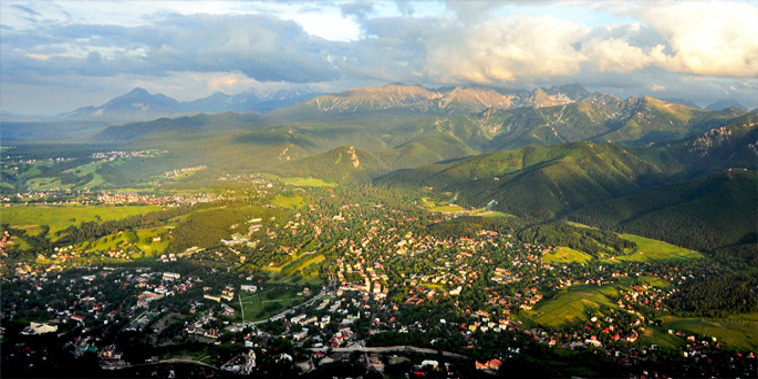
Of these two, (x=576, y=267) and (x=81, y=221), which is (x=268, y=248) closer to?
(x=81, y=221)

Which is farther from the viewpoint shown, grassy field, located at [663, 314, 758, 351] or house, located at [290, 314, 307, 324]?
house, located at [290, 314, 307, 324]

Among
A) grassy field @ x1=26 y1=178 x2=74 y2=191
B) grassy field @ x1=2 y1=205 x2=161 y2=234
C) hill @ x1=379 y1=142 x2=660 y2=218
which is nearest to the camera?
grassy field @ x1=2 y1=205 x2=161 y2=234

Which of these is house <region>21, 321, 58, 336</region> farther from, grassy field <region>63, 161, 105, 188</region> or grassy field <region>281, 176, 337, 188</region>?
grassy field <region>281, 176, 337, 188</region>

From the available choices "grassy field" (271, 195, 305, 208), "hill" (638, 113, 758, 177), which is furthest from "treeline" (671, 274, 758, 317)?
"hill" (638, 113, 758, 177)

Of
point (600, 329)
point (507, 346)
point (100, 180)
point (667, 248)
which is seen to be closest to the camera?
point (507, 346)

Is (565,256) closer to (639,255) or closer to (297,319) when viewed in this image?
(639,255)

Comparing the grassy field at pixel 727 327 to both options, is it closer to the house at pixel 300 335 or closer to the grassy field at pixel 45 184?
the house at pixel 300 335

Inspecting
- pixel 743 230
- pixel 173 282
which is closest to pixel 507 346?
pixel 173 282
